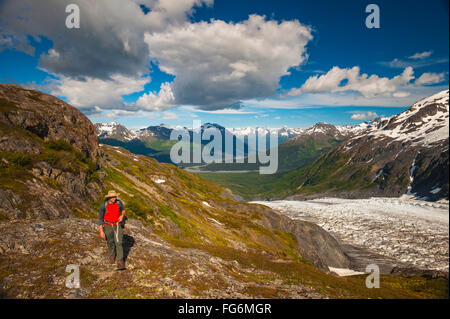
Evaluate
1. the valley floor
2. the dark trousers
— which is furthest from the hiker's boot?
the valley floor

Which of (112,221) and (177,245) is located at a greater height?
(112,221)

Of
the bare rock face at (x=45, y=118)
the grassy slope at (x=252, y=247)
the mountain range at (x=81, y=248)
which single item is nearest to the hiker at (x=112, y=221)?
the mountain range at (x=81, y=248)

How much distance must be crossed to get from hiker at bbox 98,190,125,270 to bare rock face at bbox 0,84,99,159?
26993 mm

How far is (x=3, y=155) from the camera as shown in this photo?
27406 millimetres

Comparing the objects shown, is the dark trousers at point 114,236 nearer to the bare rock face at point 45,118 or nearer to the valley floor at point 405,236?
the bare rock face at point 45,118


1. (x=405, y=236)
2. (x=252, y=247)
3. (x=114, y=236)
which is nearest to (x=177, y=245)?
(x=114, y=236)

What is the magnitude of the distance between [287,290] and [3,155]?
121 ft

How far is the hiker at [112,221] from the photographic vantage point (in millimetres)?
15875

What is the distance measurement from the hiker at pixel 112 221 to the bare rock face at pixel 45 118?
1063 inches

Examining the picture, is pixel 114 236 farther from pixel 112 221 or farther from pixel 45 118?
pixel 45 118

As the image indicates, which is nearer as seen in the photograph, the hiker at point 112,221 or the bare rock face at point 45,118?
the hiker at point 112,221

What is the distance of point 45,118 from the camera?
4441cm

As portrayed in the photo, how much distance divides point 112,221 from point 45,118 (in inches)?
1664
